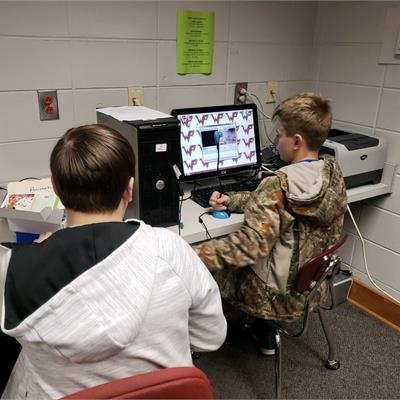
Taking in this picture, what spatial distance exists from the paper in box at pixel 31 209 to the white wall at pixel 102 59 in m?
0.32

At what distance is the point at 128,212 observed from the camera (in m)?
1.56

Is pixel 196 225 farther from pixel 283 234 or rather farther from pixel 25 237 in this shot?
pixel 25 237

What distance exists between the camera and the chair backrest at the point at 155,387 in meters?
0.67

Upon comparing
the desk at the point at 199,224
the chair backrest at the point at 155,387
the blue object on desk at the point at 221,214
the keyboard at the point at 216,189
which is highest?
the chair backrest at the point at 155,387

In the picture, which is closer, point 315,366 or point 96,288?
point 96,288

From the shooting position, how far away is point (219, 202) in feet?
5.56

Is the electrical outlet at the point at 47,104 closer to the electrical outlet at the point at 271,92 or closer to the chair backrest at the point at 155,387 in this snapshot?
the electrical outlet at the point at 271,92

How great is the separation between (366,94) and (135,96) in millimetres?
1215

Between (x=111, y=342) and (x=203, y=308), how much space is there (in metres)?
0.27

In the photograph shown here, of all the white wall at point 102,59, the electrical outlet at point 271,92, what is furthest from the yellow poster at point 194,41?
the electrical outlet at point 271,92

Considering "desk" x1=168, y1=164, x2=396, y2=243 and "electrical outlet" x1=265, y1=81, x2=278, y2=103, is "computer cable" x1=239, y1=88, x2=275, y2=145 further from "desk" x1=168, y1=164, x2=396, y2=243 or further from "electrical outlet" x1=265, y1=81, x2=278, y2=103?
"desk" x1=168, y1=164, x2=396, y2=243

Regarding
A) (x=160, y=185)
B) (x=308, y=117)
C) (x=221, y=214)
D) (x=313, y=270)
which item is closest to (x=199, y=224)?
(x=221, y=214)

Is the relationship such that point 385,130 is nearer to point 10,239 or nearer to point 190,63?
point 190,63

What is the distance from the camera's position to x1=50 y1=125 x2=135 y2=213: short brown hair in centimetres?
90
